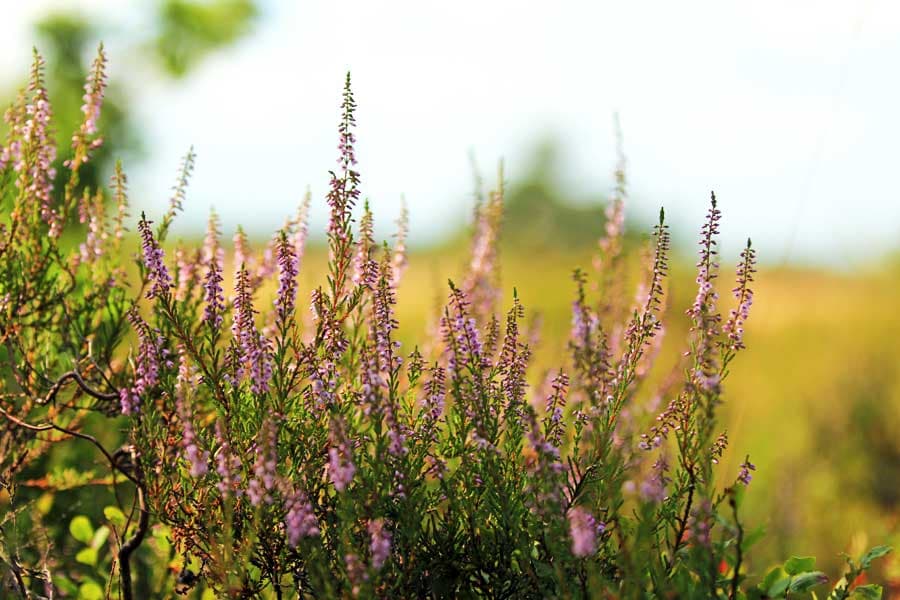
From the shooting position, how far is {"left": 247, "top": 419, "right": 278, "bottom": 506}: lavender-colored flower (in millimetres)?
2089

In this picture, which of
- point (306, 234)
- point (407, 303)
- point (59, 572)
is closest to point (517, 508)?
Answer: point (306, 234)

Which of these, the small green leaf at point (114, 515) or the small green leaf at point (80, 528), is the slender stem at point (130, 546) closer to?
the small green leaf at point (114, 515)

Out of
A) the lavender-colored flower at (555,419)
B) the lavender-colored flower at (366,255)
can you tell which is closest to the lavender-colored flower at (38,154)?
the lavender-colored flower at (366,255)

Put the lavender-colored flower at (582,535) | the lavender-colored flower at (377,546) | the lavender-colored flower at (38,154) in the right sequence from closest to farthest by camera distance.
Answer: the lavender-colored flower at (582,535) → the lavender-colored flower at (377,546) → the lavender-colored flower at (38,154)

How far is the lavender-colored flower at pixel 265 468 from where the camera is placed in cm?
209

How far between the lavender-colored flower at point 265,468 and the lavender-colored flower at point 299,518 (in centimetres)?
6

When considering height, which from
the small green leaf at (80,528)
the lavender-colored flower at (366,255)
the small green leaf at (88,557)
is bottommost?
the small green leaf at (88,557)

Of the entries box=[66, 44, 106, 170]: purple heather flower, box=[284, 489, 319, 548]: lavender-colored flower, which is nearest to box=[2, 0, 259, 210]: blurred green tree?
box=[66, 44, 106, 170]: purple heather flower

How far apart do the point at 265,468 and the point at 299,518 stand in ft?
0.52

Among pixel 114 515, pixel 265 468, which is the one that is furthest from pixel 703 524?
pixel 114 515

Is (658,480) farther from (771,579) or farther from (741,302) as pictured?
(771,579)

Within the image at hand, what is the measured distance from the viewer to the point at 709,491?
219 cm

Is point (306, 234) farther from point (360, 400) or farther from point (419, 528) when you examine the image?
point (419, 528)

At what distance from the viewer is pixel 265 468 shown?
2182mm
